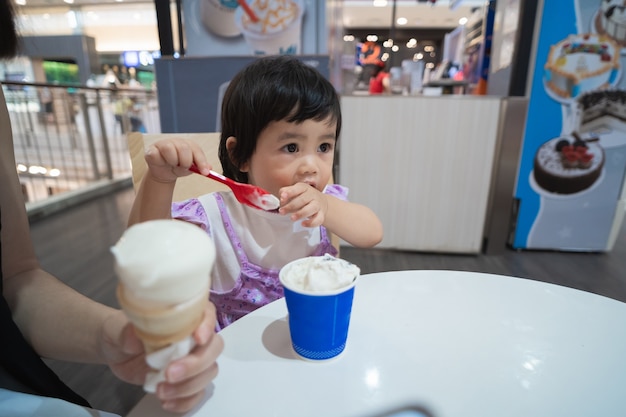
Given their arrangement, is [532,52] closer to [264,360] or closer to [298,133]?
[298,133]

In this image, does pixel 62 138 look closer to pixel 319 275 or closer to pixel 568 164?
pixel 319 275

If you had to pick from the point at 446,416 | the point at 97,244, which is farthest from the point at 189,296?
the point at 97,244

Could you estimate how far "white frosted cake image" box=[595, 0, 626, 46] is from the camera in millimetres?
2297

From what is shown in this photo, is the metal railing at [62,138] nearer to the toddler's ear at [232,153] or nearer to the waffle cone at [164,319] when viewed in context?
the toddler's ear at [232,153]

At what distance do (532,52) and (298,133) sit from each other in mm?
2373

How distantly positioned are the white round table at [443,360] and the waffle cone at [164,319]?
0.17 meters

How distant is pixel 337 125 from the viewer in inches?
37.4

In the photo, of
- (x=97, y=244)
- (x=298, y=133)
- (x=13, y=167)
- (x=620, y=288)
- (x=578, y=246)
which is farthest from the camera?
(x=97, y=244)

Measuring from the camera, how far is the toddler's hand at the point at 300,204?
0.70 metres

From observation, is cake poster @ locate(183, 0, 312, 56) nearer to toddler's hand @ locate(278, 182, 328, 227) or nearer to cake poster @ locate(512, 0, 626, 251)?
cake poster @ locate(512, 0, 626, 251)

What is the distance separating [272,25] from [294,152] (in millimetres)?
2210

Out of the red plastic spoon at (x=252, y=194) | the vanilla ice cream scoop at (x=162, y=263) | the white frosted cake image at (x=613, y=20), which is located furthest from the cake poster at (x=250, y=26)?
the vanilla ice cream scoop at (x=162, y=263)

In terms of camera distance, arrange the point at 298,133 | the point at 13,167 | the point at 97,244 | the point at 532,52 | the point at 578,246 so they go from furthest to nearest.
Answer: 1. the point at 97,244
2. the point at 578,246
3. the point at 532,52
4. the point at 298,133
5. the point at 13,167

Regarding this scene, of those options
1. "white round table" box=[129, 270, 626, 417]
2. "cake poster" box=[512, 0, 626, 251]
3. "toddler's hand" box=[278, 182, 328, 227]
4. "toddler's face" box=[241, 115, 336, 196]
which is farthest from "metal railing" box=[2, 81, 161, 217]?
"cake poster" box=[512, 0, 626, 251]
